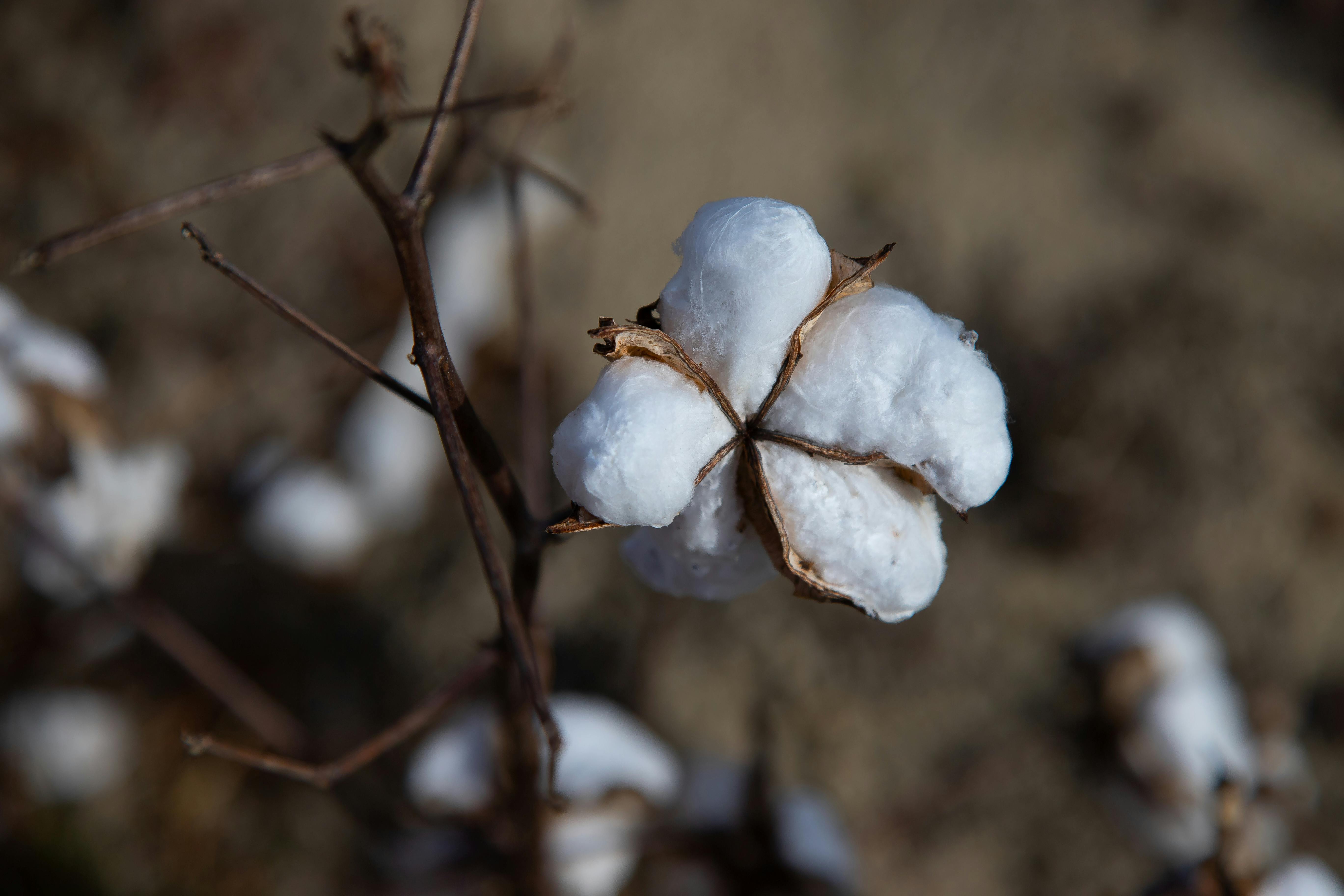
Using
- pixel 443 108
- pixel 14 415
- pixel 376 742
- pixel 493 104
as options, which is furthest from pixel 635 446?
pixel 14 415

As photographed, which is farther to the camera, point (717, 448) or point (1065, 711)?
point (1065, 711)

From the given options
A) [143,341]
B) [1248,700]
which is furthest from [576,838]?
[143,341]

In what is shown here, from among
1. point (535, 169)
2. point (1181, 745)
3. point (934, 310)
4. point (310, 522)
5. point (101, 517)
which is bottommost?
point (101, 517)

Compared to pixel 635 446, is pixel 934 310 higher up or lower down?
higher up

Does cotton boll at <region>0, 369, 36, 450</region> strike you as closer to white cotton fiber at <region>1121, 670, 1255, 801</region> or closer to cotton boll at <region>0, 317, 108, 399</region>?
cotton boll at <region>0, 317, 108, 399</region>

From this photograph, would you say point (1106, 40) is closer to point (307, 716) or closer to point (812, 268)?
point (812, 268)

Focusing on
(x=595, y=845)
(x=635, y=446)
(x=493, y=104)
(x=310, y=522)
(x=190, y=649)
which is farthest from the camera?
(x=310, y=522)

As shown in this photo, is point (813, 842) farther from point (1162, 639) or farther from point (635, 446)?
point (635, 446)
